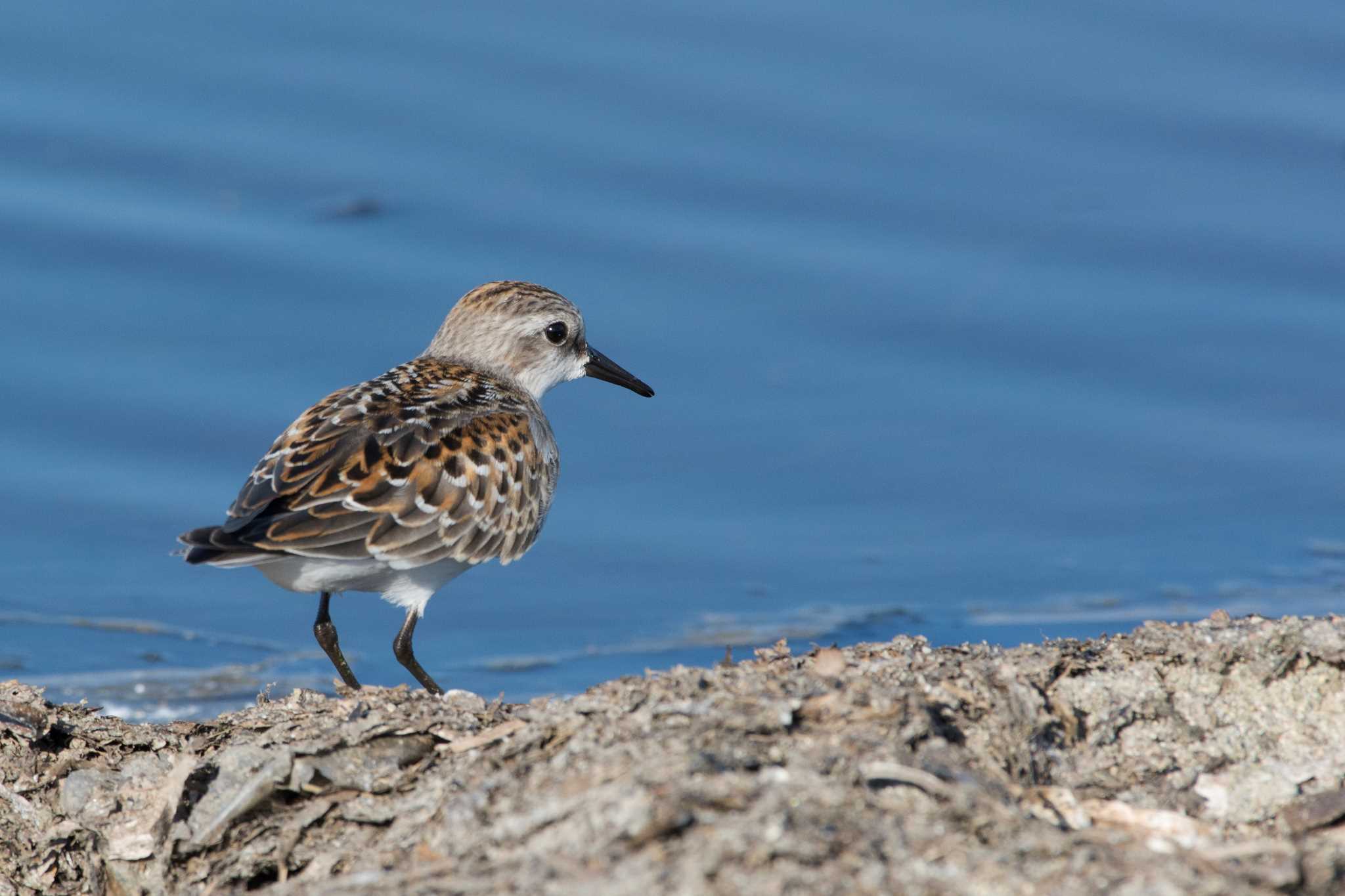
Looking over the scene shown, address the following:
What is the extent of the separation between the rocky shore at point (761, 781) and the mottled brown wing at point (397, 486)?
3.23 ft

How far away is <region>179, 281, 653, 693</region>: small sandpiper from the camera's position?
5.84m

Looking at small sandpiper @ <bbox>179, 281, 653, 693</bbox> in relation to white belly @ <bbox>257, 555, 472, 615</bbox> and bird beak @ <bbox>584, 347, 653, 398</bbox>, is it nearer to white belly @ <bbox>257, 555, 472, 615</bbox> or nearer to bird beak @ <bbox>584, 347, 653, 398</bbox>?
white belly @ <bbox>257, 555, 472, 615</bbox>

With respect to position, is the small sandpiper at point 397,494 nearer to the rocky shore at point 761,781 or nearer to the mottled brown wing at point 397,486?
the mottled brown wing at point 397,486

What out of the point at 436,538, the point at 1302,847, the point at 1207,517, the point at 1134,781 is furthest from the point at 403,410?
the point at 1207,517

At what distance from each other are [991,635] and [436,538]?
10.2ft

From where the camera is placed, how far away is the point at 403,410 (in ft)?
21.1

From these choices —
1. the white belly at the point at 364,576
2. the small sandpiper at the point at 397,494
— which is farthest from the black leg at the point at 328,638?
the white belly at the point at 364,576

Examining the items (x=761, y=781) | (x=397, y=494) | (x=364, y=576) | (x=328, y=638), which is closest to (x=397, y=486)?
(x=397, y=494)

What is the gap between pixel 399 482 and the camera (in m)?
→ 6.18

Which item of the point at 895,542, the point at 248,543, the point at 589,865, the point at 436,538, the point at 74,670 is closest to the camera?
the point at 589,865

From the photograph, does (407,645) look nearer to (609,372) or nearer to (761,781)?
(609,372)

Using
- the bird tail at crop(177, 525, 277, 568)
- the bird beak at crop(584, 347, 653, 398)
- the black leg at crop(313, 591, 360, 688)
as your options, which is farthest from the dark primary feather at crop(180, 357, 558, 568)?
the bird beak at crop(584, 347, 653, 398)

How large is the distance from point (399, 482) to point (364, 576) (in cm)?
35

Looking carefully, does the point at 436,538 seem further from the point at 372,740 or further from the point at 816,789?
the point at 816,789
